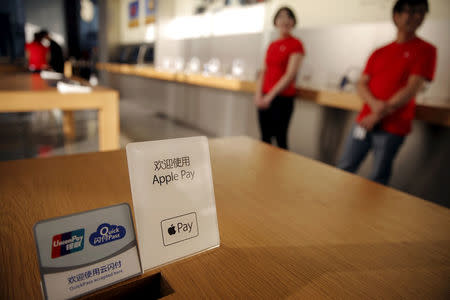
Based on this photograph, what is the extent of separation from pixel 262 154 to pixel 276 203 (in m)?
0.33

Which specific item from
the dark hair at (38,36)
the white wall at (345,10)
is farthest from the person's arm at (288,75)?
the dark hair at (38,36)

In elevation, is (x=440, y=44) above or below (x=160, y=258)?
above

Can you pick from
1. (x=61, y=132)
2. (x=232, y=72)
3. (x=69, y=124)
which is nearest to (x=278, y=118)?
(x=232, y=72)

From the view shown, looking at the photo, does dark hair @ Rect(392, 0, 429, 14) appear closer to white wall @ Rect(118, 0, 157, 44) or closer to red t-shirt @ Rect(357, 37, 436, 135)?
red t-shirt @ Rect(357, 37, 436, 135)

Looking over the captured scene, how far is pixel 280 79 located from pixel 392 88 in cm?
83

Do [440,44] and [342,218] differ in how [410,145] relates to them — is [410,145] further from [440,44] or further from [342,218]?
[342,218]

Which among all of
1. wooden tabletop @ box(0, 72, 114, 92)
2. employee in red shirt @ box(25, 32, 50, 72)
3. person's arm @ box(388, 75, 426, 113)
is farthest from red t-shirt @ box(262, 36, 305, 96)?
employee in red shirt @ box(25, 32, 50, 72)

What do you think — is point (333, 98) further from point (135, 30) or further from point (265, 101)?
point (135, 30)

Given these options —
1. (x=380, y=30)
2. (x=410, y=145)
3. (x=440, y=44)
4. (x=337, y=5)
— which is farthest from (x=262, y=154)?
(x=337, y=5)

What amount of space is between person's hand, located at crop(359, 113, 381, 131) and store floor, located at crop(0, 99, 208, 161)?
157 centimetres

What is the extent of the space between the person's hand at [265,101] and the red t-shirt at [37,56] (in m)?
2.95

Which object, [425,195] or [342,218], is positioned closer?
[342,218]

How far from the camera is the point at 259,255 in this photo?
0.41 m

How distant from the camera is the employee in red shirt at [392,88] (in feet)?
4.60
